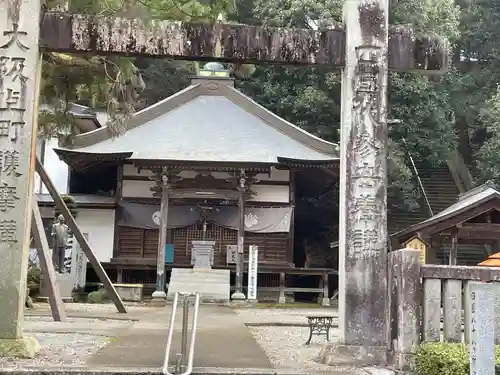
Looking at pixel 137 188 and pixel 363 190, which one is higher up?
pixel 137 188

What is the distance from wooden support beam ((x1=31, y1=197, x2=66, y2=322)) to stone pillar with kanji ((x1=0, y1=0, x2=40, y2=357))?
315 centimetres

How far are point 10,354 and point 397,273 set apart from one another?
157 inches

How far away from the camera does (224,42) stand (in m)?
6.63

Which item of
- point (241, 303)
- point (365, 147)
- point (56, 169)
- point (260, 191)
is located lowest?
point (241, 303)

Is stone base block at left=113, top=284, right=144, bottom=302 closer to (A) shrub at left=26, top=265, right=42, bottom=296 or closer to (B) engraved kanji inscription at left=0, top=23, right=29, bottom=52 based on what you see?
(A) shrub at left=26, top=265, right=42, bottom=296

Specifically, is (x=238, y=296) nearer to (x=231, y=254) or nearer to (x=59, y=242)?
(x=231, y=254)

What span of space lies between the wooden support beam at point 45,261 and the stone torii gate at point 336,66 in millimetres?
3290

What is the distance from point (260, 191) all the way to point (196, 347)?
486 inches

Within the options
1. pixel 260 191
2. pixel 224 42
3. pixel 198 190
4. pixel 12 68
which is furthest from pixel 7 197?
pixel 260 191

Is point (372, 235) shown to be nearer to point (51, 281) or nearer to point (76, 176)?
point (51, 281)

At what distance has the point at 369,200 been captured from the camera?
6375 mm

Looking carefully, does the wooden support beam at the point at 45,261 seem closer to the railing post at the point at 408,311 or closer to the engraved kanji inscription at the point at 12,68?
the engraved kanji inscription at the point at 12,68

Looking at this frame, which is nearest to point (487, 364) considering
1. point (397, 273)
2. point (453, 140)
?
point (397, 273)

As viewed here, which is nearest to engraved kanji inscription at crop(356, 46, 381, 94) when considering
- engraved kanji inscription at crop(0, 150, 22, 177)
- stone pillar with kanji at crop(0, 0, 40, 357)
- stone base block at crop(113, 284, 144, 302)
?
stone pillar with kanji at crop(0, 0, 40, 357)
